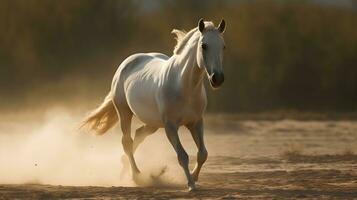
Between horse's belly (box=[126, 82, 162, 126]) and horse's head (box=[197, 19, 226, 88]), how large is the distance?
3.89 ft

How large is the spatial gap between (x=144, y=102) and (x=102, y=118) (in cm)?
220

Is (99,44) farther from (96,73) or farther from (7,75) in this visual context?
(7,75)

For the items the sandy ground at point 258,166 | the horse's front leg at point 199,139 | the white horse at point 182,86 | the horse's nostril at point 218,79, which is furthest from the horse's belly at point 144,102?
the horse's nostril at point 218,79

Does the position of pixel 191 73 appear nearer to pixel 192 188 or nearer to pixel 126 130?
pixel 192 188

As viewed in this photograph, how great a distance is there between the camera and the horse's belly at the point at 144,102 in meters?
12.6

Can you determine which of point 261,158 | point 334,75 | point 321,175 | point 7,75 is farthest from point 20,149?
point 334,75

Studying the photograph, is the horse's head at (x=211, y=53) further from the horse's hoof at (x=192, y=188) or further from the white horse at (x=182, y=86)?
the horse's hoof at (x=192, y=188)

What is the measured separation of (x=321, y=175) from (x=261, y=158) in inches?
133

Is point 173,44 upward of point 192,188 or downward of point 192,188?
upward

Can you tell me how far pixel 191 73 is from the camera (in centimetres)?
1189

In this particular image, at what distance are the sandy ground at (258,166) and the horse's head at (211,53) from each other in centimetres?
129

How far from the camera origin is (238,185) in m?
12.6

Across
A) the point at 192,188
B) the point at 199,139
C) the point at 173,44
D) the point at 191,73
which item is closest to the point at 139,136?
the point at 199,139

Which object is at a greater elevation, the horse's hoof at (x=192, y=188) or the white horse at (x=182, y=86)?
the white horse at (x=182, y=86)
